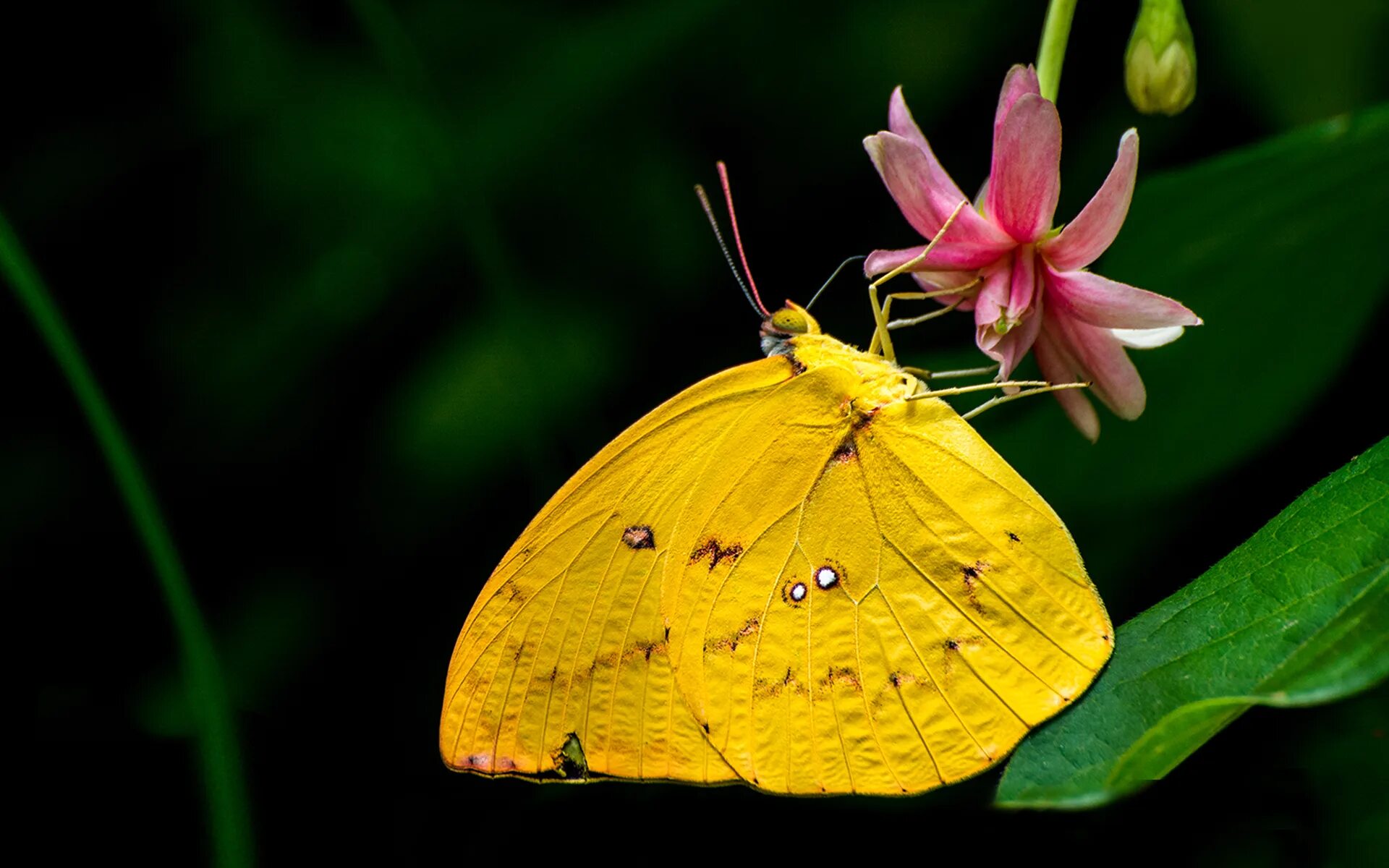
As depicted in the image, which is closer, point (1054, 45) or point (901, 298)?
point (1054, 45)

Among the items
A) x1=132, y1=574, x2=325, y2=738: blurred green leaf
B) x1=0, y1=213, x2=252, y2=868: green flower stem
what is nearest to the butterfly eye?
x1=0, y1=213, x2=252, y2=868: green flower stem

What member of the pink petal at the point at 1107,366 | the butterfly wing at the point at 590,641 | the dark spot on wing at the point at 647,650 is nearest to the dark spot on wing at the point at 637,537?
the butterfly wing at the point at 590,641

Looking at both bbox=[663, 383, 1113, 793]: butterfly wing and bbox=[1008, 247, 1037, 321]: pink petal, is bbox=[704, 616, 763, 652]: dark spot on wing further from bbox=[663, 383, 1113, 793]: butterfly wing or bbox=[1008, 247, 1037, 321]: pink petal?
bbox=[1008, 247, 1037, 321]: pink petal

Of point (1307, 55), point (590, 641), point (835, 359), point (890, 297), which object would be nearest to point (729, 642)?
point (590, 641)

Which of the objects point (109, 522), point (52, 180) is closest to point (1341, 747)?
point (109, 522)

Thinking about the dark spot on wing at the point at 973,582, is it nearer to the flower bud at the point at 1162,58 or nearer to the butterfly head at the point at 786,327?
the butterfly head at the point at 786,327

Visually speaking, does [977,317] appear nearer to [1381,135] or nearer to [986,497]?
[986,497]

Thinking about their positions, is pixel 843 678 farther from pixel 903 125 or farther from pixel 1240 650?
pixel 903 125

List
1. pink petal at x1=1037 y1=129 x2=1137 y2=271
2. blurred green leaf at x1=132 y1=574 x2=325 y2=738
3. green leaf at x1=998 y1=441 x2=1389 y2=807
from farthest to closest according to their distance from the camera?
1. blurred green leaf at x1=132 y1=574 x2=325 y2=738
2. pink petal at x1=1037 y1=129 x2=1137 y2=271
3. green leaf at x1=998 y1=441 x2=1389 y2=807
